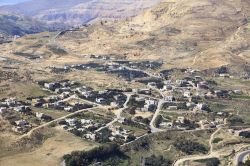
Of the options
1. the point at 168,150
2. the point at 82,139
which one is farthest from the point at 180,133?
the point at 82,139

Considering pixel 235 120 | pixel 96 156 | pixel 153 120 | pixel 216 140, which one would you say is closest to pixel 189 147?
pixel 216 140

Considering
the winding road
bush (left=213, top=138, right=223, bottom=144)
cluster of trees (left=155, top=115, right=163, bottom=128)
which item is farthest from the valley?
the winding road

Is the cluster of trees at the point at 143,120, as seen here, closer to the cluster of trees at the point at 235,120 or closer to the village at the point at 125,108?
the village at the point at 125,108

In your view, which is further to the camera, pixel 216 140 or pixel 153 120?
pixel 153 120

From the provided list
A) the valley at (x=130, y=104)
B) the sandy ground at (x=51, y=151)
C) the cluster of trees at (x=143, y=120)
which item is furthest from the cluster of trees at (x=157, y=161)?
the cluster of trees at (x=143, y=120)

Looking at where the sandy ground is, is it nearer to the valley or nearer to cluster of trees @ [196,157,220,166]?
the valley

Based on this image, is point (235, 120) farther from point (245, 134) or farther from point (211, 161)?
point (211, 161)

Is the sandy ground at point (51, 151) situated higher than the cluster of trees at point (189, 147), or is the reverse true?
the sandy ground at point (51, 151)
